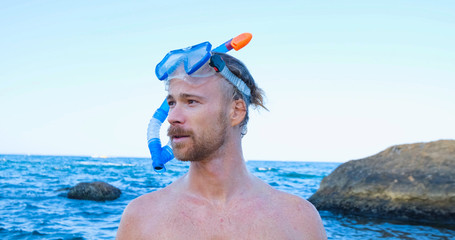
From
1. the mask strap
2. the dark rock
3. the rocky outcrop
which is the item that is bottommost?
the dark rock

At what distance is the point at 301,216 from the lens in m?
2.26

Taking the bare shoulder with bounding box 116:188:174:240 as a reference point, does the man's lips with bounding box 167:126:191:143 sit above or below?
above

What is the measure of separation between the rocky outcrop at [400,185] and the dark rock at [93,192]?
7.60 meters

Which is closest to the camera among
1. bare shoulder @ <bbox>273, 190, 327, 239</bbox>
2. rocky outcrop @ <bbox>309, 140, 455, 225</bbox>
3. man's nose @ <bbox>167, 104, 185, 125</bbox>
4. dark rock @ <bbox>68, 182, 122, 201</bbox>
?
man's nose @ <bbox>167, 104, 185, 125</bbox>

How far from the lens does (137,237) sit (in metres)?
2.12

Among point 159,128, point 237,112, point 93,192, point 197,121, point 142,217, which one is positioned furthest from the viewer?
point 93,192

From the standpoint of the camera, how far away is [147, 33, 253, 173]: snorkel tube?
7.99ft

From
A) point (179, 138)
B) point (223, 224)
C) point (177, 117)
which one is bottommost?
point (223, 224)

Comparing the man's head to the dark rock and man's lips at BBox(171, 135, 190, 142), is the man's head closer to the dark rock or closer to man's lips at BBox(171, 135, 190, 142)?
man's lips at BBox(171, 135, 190, 142)

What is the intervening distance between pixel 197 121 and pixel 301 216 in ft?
2.66

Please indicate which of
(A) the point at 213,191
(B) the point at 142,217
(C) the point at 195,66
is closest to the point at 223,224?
(A) the point at 213,191

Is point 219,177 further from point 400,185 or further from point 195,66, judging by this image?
point 400,185

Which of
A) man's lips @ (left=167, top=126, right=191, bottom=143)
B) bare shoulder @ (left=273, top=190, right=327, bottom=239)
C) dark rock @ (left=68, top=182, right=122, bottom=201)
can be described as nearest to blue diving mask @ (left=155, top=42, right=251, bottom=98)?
man's lips @ (left=167, top=126, right=191, bottom=143)

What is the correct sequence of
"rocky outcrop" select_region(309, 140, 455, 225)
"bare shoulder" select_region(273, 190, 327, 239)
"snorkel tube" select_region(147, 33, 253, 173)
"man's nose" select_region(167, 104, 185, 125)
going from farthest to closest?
"rocky outcrop" select_region(309, 140, 455, 225)
"snorkel tube" select_region(147, 33, 253, 173)
"bare shoulder" select_region(273, 190, 327, 239)
"man's nose" select_region(167, 104, 185, 125)
